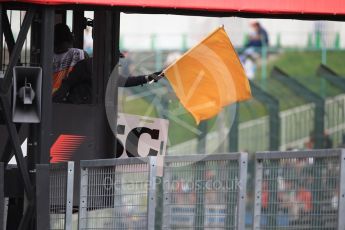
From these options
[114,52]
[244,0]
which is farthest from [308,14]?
[114,52]

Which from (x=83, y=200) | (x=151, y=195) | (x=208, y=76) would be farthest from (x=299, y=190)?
(x=83, y=200)

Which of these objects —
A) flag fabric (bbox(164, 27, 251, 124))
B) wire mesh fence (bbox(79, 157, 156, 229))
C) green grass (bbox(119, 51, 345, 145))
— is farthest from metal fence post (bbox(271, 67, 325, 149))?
wire mesh fence (bbox(79, 157, 156, 229))

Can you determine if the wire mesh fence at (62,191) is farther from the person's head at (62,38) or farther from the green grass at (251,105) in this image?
the green grass at (251,105)

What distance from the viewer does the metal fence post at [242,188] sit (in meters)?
9.59

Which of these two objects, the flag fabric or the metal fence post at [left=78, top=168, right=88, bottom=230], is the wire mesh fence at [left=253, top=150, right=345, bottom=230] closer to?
the flag fabric

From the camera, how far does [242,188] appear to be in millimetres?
9648

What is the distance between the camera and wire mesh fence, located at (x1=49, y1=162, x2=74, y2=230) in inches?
392

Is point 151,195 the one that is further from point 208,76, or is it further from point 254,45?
point 254,45

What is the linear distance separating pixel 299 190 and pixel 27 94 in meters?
2.57

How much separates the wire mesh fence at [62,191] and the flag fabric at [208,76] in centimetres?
144

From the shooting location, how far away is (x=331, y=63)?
2458 cm

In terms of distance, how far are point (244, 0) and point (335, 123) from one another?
7.07 metres

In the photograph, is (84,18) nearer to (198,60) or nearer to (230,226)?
(198,60)

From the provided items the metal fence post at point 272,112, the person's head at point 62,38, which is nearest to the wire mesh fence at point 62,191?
the person's head at point 62,38
